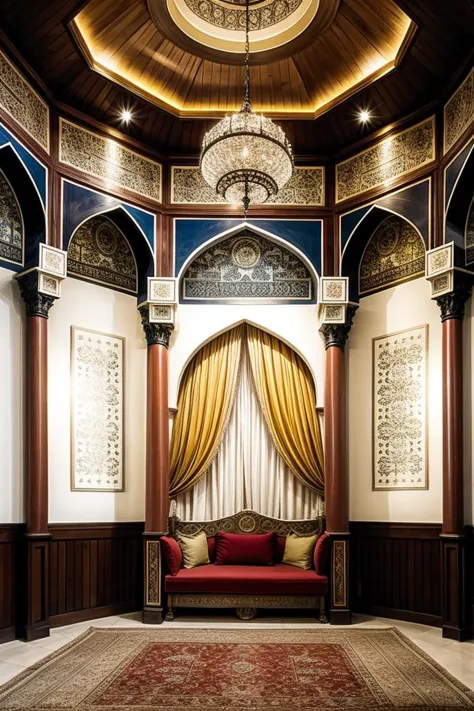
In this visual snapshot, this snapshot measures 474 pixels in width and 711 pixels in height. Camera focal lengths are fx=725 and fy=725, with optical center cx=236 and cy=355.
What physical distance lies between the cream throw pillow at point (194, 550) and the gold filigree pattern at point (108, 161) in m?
3.55

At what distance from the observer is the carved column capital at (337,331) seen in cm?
741

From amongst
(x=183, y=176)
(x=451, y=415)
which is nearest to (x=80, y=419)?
(x=183, y=176)

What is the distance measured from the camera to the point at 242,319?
773cm

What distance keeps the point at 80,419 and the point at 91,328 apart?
0.92 m

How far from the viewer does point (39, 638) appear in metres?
6.11

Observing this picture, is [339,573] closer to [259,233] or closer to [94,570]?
[94,570]

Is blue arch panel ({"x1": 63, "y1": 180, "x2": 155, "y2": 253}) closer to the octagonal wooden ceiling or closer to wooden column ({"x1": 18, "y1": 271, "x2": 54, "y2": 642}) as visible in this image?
wooden column ({"x1": 18, "y1": 271, "x2": 54, "y2": 642})

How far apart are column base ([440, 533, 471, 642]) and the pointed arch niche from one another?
1667 millimetres

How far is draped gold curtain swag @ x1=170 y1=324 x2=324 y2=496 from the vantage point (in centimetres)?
759

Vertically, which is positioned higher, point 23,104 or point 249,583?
point 23,104

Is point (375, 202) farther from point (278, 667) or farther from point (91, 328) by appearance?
point (278, 667)

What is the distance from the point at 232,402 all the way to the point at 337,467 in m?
1.37

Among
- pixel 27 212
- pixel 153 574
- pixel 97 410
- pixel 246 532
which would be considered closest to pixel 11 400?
pixel 97 410

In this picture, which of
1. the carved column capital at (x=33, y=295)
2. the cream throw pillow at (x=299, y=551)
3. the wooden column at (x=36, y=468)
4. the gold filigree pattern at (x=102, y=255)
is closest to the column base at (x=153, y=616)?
the wooden column at (x=36, y=468)
